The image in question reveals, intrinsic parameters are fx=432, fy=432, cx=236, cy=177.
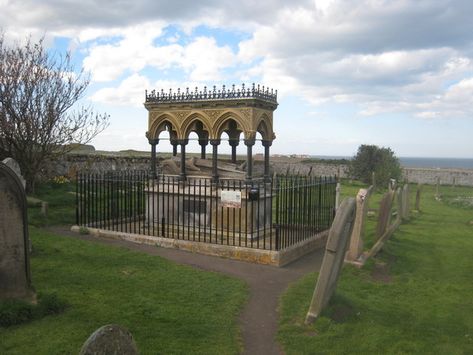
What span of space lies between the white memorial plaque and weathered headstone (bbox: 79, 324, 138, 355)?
775cm

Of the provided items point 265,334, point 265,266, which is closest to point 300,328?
point 265,334

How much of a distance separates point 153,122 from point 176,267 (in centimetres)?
619

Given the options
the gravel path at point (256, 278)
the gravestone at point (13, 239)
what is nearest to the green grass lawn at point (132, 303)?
the gravel path at point (256, 278)

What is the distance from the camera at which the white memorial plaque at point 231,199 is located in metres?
11.5

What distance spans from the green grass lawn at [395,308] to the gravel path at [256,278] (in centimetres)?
24

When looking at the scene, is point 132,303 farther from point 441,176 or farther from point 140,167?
point 441,176

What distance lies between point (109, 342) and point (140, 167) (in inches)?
1030

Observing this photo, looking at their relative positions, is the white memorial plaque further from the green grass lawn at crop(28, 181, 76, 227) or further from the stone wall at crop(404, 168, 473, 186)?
the stone wall at crop(404, 168, 473, 186)

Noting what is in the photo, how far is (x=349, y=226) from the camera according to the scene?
24.3ft

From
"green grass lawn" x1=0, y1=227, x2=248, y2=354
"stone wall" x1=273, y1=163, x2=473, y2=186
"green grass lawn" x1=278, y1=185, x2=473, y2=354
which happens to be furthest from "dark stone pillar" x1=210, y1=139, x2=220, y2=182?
"stone wall" x1=273, y1=163, x2=473, y2=186

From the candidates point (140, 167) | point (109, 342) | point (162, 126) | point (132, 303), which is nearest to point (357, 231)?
point (132, 303)

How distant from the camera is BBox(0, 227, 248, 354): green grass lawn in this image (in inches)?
226

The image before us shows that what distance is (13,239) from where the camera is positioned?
257 inches

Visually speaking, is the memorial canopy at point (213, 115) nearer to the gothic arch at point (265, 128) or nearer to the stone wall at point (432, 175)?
the gothic arch at point (265, 128)
